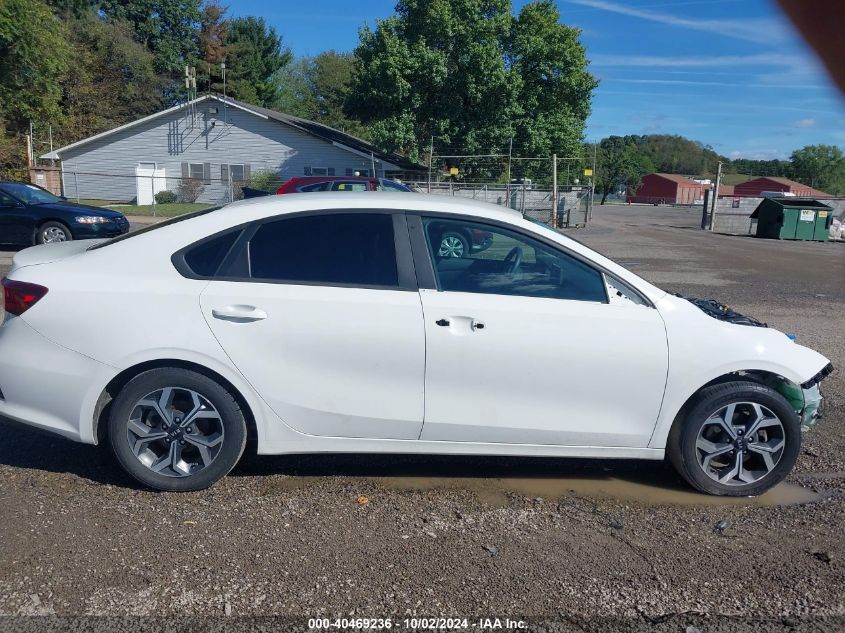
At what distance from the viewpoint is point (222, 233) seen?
4113 mm

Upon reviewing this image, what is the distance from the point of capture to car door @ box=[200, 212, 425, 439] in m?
3.92

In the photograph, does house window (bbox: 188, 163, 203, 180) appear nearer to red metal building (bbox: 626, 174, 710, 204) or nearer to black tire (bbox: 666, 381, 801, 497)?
black tire (bbox: 666, 381, 801, 497)

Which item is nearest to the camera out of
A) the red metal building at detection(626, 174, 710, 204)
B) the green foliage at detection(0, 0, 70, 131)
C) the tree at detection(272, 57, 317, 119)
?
the green foliage at detection(0, 0, 70, 131)

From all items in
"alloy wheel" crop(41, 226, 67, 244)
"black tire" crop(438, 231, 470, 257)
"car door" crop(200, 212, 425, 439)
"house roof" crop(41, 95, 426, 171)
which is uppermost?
"house roof" crop(41, 95, 426, 171)

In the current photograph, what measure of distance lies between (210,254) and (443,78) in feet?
117

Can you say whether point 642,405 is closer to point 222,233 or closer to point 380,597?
point 380,597

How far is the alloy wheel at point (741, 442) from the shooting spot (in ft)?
13.3

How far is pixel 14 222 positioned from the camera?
1352 centimetres

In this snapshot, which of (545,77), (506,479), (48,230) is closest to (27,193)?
(48,230)

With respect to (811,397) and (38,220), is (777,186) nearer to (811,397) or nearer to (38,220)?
(38,220)

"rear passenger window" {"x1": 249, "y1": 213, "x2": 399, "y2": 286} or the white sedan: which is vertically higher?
"rear passenger window" {"x1": 249, "y1": 213, "x2": 399, "y2": 286}

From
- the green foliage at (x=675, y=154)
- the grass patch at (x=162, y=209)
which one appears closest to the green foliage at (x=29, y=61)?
the grass patch at (x=162, y=209)

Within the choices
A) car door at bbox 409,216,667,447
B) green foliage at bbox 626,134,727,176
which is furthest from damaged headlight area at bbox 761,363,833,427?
green foliage at bbox 626,134,727,176

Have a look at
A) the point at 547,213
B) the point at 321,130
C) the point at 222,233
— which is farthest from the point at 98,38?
the point at 222,233
